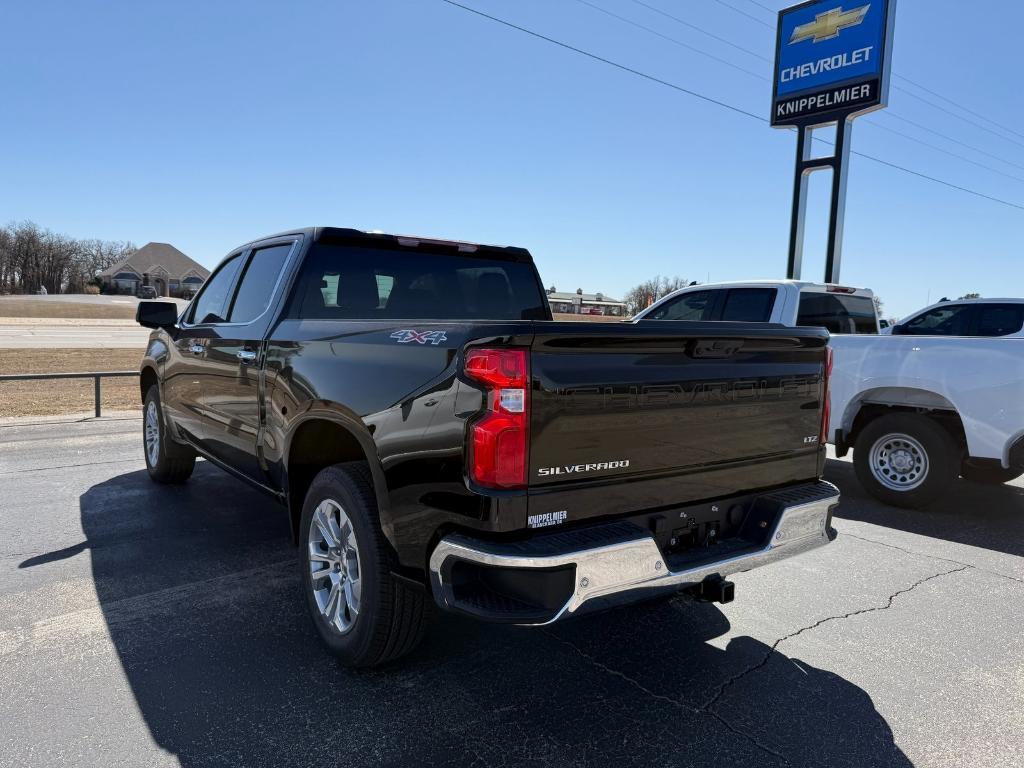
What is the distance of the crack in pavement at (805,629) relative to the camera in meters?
2.99

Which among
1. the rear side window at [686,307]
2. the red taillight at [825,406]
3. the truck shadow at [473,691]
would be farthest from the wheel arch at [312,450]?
the rear side window at [686,307]

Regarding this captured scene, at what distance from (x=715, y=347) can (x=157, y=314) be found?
4191 mm

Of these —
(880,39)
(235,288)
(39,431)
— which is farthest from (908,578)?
(880,39)

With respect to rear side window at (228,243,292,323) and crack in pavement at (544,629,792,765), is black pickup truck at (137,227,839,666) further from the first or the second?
crack in pavement at (544,629,792,765)

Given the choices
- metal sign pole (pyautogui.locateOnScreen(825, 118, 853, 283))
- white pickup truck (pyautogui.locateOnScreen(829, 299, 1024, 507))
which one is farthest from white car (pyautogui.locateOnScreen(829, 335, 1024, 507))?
metal sign pole (pyautogui.locateOnScreen(825, 118, 853, 283))

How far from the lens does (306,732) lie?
2.66m

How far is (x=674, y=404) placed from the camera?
109 inches

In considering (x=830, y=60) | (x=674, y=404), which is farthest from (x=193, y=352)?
(x=830, y=60)

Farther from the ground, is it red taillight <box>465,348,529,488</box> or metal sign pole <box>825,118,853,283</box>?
metal sign pole <box>825,118,853,283</box>

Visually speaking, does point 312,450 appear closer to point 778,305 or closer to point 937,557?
point 937,557

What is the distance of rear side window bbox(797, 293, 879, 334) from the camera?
7.79m

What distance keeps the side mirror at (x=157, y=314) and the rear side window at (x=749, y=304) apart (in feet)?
17.7

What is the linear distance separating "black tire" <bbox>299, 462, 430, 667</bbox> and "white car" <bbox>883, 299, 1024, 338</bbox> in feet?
28.5

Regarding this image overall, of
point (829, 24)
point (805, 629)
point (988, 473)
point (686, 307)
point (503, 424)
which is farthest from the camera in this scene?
point (829, 24)
